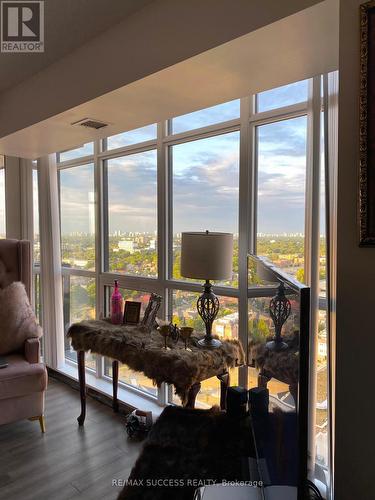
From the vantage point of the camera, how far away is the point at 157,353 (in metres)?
2.00

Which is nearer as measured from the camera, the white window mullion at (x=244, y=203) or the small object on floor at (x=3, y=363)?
the white window mullion at (x=244, y=203)

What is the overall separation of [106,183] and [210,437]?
251cm

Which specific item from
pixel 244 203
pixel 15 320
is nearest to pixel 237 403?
pixel 244 203

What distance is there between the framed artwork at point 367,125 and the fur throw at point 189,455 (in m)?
0.95

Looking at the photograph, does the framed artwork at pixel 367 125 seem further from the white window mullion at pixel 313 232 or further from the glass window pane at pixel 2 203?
the glass window pane at pixel 2 203

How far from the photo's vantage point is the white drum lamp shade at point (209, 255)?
2.01 m

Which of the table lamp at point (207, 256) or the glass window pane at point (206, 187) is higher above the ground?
the glass window pane at point (206, 187)

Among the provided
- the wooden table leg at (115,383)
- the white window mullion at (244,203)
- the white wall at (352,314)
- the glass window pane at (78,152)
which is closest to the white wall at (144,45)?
the white wall at (352,314)

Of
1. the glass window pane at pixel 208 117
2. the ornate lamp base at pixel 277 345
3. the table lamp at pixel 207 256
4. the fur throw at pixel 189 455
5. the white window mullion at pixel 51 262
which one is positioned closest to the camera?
the ornate lamp base at pixel 277 345

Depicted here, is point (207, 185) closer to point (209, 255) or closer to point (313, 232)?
point (209, 255)

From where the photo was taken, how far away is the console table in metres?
1.87

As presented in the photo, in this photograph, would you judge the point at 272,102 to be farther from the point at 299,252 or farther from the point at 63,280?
the point at 63,280

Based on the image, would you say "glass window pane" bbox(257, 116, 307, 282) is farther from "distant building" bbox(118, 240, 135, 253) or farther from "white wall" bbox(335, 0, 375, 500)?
"distant building" bbox(118, 240, 135, 253)

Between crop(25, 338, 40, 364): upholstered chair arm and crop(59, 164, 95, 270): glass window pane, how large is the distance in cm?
98
